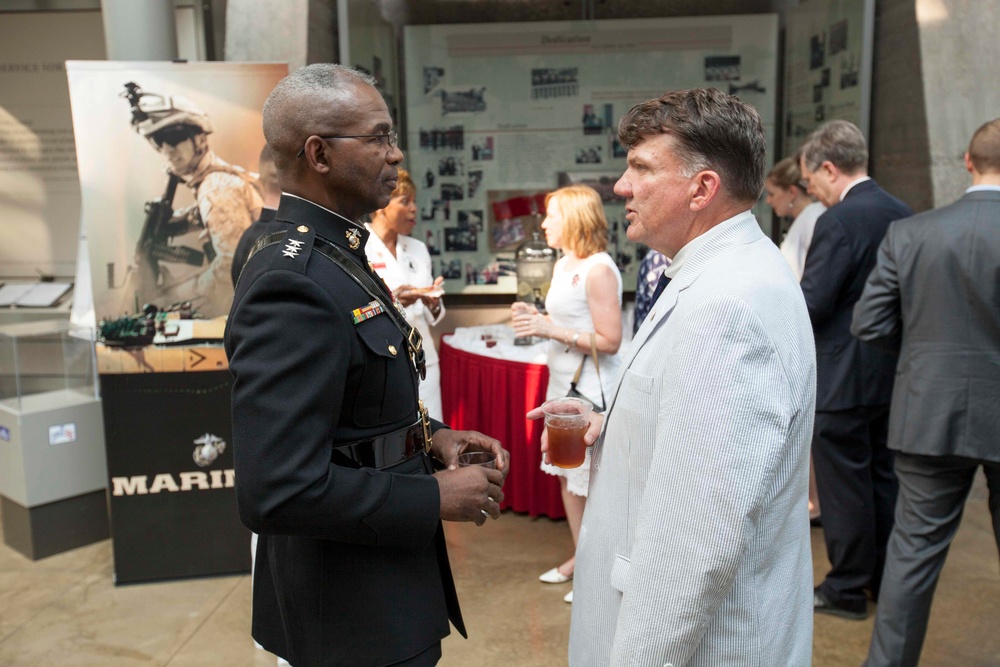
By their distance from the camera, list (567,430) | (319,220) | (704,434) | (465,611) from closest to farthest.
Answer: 1. (704,434)
2. (319,220)
3. (567,430)
4. (465,611)

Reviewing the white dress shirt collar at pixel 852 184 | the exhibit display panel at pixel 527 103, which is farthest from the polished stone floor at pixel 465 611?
the exhibit display panel at pixel 527 103

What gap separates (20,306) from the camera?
4906 millimetres

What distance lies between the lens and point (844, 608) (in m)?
3.25

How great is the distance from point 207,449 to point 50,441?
0.93 meters

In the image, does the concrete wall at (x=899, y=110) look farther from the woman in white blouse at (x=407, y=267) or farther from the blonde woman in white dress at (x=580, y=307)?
the woman in white blouse at (x=407, y=267)

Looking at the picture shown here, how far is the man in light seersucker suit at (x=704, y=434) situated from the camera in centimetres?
119

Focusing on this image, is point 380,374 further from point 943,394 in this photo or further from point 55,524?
point 55,524

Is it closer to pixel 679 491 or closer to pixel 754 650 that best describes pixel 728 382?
pixel 679 491

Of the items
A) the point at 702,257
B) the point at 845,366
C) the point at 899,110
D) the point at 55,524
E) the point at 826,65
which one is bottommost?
the point at 55,524

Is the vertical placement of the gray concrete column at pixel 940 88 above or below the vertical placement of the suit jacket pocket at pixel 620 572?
above

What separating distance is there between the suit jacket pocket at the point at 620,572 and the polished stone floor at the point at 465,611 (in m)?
1.78

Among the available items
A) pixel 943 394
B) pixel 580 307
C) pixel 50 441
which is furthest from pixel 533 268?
pixel 50 441

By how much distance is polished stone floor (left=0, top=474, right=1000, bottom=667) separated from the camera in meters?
3.03

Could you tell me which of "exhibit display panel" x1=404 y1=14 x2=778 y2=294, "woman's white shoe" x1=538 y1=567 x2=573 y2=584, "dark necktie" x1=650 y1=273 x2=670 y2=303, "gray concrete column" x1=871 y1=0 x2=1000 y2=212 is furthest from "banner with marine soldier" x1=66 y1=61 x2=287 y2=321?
"gray concrete column" x1=871 y1=0 x2=1000 y2=212
